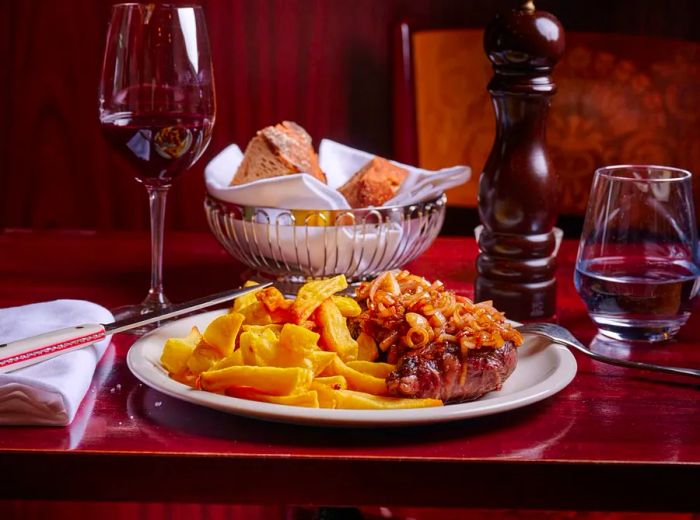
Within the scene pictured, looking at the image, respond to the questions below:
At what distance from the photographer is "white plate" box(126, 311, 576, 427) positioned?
35.7 inches

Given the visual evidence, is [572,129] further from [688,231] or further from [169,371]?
[169,371]

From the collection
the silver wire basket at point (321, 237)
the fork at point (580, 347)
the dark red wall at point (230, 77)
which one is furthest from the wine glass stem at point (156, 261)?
the dark red wall at point (230, 77)

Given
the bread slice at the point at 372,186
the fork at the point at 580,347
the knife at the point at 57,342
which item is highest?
the bread slice at the point at 372,186

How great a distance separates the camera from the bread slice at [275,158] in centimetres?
Result: 155

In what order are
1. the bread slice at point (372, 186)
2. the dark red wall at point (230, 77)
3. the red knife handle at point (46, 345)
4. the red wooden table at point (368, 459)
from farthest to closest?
the dark red wall at point (230, 77) < the bread slice at point (372, 186) < the red knife handle at point (46, 345) < the red wooden table at point (368, 459)

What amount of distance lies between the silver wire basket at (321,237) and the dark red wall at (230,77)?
1.42 metres

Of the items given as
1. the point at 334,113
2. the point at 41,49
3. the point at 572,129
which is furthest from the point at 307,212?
the point at 41,49

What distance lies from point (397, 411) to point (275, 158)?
0.72 meters

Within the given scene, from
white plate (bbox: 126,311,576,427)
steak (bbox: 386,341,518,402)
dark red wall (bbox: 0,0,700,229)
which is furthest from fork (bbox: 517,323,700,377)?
dark red wall (bbox: 0,0,700,229)

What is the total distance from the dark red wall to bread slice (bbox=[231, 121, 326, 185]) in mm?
1228

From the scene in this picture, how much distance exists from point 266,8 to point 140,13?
1519 millimetres

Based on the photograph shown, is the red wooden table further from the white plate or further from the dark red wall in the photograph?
the dark red wall

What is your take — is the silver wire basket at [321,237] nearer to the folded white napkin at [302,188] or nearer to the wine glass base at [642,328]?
the folded white napkin at [302,188]

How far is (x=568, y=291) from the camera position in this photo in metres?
1.50
